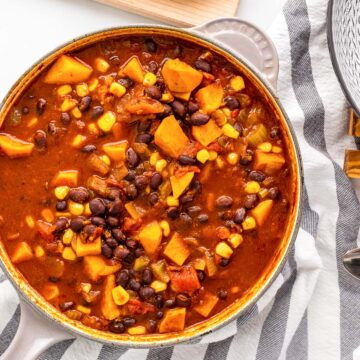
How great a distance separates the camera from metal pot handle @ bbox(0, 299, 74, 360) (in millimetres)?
2859

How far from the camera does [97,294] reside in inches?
119

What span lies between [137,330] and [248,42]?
125cm

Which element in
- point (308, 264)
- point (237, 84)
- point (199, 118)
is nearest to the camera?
point (199, 118)

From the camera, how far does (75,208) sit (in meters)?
2.98

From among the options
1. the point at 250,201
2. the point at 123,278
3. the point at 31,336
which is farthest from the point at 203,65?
the point at 31,336

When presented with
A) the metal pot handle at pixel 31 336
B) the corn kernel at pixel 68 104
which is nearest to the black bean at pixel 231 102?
the corn kernel at pixel 68 104

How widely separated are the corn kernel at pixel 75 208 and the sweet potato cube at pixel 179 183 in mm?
367

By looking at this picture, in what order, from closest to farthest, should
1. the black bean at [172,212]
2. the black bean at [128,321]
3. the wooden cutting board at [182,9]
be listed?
1. the black bean at [172,212]
2. the black bean at [128,321]
3. the wooden cutting board at [182,9]

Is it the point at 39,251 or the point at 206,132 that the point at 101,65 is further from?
the point at 39,251

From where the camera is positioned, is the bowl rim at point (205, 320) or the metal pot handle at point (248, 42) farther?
the metal pot handle at point (248, 42)

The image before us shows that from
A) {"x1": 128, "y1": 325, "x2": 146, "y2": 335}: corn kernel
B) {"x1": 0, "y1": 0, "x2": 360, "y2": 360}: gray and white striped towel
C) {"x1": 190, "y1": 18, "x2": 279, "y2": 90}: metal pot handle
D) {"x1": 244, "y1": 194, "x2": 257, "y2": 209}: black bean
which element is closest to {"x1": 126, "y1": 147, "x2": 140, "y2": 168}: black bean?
{"x1": 244, "y1": 194, "x2": 257, "y2": 209}: black bean

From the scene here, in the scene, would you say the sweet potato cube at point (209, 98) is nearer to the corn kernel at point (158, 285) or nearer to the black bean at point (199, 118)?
the black bean at point (199, 118)

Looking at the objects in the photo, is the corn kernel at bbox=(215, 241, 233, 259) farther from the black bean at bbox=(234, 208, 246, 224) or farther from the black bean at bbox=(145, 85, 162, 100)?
the black bean at bbox=(145, 85, 162, 100)

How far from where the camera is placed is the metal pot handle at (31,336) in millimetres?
2859
